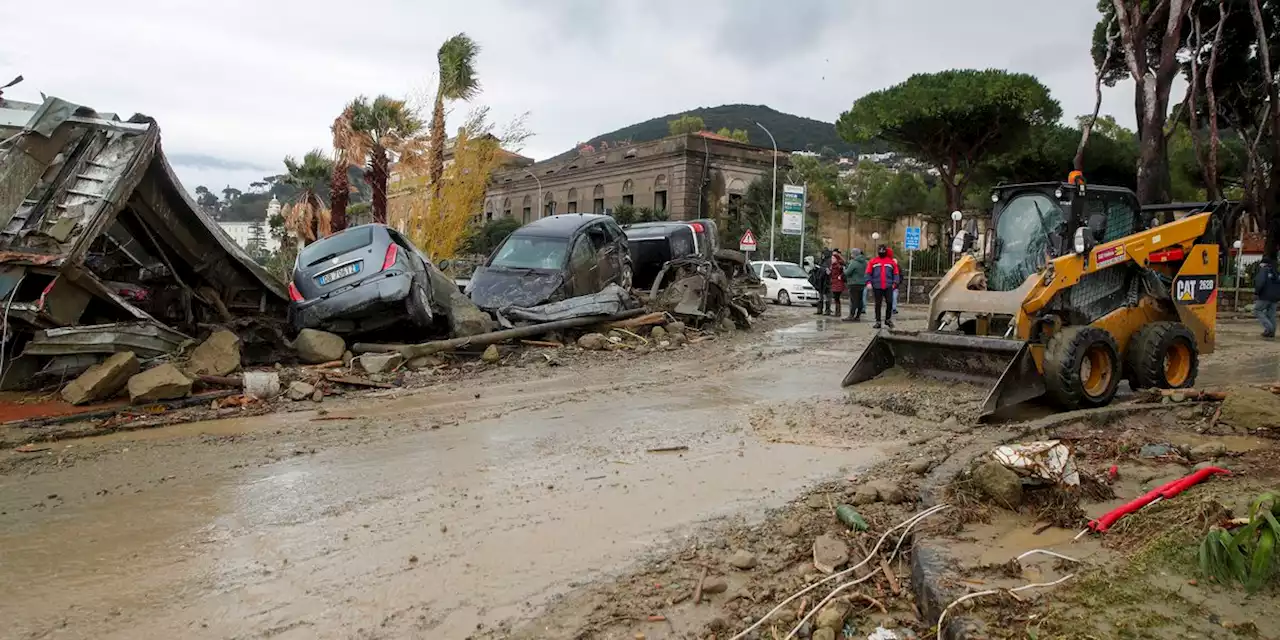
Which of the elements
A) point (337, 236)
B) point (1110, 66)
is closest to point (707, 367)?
point (337, 236)

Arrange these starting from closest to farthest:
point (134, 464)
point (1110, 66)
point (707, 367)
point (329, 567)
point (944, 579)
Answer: point (944, 579), point (329, 567), point (134, 464), point (707, 367), point (1110, 66)

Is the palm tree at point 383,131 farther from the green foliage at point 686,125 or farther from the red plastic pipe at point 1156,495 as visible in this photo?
the green foliage at point 686,125

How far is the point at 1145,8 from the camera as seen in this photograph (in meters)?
24.0

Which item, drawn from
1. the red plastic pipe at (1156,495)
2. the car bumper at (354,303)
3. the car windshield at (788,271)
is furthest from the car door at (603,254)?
the car windshield at (788,271)

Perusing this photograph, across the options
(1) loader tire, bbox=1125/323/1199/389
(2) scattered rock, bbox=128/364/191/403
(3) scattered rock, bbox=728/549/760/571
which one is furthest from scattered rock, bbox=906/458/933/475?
(2) scattered rock, bbox=128/364/191/403

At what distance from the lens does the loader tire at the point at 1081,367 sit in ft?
23.5

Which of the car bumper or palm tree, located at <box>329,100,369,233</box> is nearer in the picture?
the car bumper

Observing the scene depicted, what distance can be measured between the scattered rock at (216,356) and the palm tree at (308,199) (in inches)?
798

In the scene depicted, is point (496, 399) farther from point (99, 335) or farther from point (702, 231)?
point (702, 231)

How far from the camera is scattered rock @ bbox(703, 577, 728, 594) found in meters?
3.60

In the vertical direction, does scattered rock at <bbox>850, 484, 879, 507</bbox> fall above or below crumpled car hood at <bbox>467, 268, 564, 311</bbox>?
below

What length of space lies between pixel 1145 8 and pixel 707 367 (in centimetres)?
2168

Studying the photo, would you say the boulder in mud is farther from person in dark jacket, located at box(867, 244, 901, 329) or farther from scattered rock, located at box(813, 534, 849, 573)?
person in dark jacket, located at box(867, 244, 901, 329)

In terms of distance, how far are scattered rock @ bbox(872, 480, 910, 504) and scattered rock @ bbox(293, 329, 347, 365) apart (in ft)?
22.8
